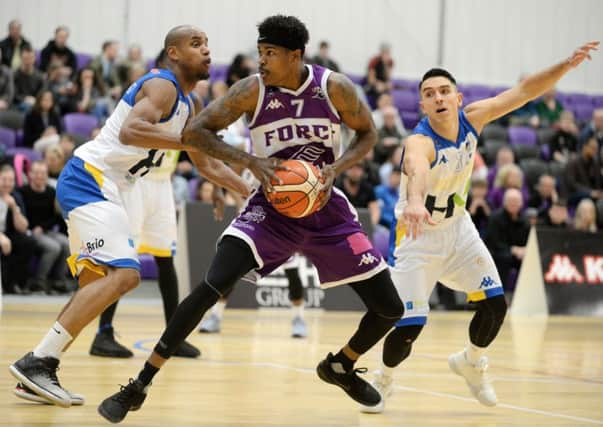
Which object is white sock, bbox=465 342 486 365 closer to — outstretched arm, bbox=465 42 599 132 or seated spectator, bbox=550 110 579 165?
outstretched arm, bbox=465 42 599 132

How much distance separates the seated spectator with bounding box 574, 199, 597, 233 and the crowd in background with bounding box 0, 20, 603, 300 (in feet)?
0.05

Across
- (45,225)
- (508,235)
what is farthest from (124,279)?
(508,235)

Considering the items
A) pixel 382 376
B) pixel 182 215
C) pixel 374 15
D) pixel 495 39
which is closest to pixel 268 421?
pixel 382 376

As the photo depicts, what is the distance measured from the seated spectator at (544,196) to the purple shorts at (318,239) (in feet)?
35.6

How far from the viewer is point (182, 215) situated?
12.3m

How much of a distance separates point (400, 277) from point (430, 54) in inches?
612

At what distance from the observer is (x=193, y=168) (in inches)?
574

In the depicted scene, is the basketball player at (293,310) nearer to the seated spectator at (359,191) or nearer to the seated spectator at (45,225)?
the seated spectator at (45,225)

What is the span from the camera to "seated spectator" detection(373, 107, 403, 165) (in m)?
16.0

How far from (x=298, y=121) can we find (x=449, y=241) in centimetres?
134

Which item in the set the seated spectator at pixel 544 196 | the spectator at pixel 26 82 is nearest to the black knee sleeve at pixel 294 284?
the spectator at pixel 26 82

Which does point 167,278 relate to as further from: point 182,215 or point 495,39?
point 495,39

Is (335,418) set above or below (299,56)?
below

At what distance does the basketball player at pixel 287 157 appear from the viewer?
4980 mm
